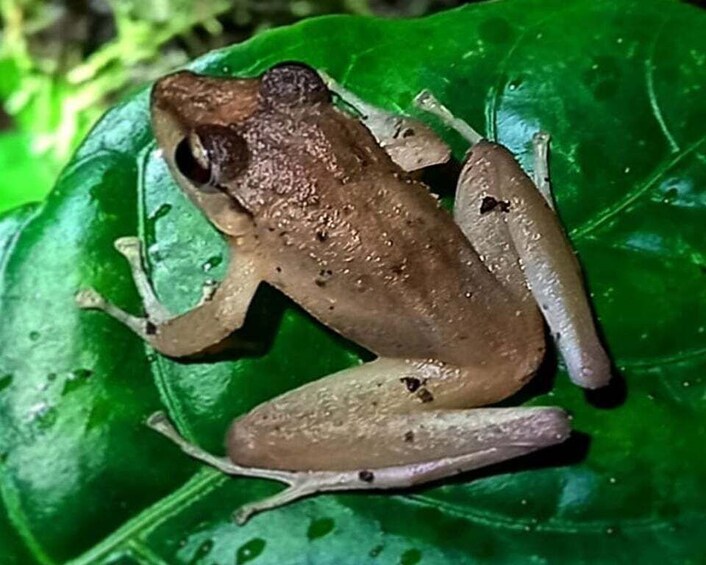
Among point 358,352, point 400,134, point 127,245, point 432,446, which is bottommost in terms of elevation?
point 432,446

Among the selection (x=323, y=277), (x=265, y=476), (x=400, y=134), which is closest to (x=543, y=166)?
(x=400, y=134)

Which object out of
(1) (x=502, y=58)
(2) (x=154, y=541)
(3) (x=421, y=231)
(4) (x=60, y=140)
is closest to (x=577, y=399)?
(3) (x=421, y=231)

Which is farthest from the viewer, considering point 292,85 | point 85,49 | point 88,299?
point 85,49

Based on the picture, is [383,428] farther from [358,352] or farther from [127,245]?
[127,245]

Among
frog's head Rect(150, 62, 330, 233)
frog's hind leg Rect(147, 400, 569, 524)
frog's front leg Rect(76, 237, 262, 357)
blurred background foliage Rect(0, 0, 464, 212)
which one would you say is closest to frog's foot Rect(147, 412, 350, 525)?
frog's hind leg Rect(147, 400, 569, 524)

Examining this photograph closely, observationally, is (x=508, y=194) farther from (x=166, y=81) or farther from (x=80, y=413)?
(x=80, y=413)

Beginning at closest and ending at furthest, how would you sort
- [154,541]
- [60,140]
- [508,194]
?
[154,541] < [508,194] < [60,140]

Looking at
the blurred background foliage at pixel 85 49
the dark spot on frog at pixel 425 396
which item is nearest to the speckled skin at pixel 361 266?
the dark spot on frog at pixel 425 396
